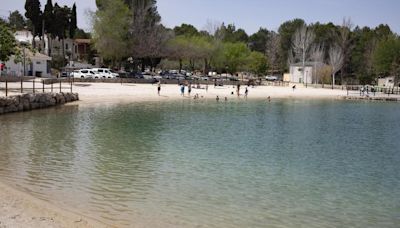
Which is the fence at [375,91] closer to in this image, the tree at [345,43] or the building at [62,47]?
the tree at [345,43]

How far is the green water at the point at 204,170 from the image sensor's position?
12945 mm

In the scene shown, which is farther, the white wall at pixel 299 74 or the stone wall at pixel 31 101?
the white wall at pixel 299 74

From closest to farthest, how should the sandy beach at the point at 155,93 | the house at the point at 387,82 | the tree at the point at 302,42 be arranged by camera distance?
the sandy beach at the point at 155,93
the house at the point at 387,82
the tree at the point at 302,42

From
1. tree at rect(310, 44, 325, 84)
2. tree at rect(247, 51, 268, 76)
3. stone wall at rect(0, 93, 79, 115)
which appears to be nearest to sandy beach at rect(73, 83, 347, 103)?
stone wall at rect(0, 93, 79, 115)

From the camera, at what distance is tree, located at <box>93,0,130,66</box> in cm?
7619

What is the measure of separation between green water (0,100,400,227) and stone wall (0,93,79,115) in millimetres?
1548

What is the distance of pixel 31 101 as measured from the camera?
39.8 metres

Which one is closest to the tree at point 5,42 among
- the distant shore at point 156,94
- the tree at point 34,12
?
the distant shore at point 156,94

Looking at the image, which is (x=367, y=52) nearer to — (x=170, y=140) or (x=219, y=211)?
(x=170, y=140)

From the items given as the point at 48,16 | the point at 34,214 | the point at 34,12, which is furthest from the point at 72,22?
the point at 34,214

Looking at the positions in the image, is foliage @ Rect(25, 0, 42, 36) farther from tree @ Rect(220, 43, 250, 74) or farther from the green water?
the green water

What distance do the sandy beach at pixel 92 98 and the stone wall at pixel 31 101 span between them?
2090 mm

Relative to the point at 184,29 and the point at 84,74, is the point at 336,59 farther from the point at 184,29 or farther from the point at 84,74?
the point at 84,74

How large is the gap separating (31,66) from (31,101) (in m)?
29.7
